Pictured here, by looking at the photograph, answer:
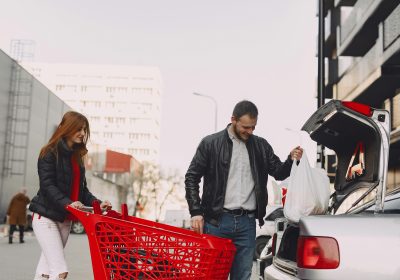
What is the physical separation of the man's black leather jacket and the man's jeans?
0.08 meters

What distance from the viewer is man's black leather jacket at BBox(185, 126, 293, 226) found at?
4.55 meters

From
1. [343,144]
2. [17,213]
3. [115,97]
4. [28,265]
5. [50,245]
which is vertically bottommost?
[28,265]

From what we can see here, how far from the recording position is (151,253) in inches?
133

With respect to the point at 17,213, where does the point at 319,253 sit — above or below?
above

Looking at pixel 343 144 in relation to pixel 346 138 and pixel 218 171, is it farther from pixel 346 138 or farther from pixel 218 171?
pixel 218 171

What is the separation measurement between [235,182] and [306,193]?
62cm

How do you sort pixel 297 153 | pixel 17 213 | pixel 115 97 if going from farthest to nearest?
pixel 115 97 → pixel 17 213 → pixel 297 153

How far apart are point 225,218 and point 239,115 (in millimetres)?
736

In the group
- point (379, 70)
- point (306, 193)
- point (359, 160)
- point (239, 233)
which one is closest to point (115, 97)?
point (379, 70)

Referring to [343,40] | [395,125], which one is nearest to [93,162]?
[343,40]

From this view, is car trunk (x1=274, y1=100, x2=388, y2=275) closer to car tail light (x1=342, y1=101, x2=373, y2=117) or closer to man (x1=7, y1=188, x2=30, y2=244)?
car tail light (x1=342, y1=101, x2=373, y2=117)

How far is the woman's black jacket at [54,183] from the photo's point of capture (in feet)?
14.9

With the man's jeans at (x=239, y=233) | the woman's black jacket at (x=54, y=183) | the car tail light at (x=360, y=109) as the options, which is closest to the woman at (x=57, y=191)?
the woman's black jacket at (x=54, y=183)

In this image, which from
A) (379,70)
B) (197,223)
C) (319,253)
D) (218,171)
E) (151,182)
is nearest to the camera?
(319,253)
